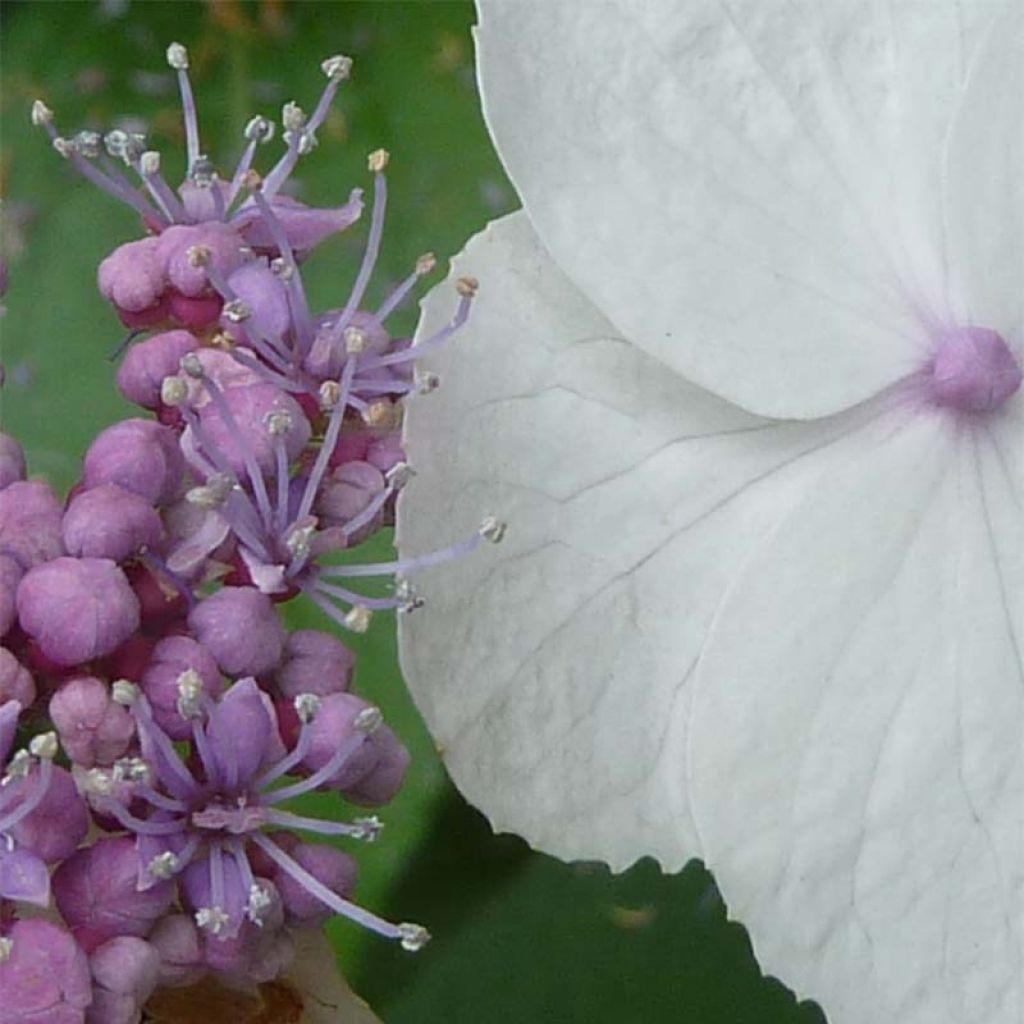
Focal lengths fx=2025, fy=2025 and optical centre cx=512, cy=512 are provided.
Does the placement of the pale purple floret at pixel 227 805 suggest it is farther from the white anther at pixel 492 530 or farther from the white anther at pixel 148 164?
the white anther at pixel 148 164

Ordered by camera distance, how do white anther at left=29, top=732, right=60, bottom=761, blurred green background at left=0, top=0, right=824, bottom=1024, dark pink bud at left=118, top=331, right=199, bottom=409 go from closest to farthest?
1. white anther at left=29, top=732, right=60, bottom=761
2. dark pink bud at left=118, top=331, right=199, bottom=409
3. blurred green background at left=0, top=0, right=824, bottom=1024

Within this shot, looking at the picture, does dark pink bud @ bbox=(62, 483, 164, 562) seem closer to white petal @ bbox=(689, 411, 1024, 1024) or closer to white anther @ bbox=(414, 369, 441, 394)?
white anther @ bbox=(414, 369, 441, 394)

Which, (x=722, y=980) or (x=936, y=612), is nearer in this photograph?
(x=936, y=612)

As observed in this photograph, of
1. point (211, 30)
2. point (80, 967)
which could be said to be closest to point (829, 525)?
point (80, 967)

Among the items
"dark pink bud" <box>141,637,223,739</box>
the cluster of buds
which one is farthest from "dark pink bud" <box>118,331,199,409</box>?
"dark pink bud" <box>141,637,223,739</box>

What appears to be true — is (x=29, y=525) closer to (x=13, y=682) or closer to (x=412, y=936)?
(x=13, y=682)

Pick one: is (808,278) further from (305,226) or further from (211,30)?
(211,30)

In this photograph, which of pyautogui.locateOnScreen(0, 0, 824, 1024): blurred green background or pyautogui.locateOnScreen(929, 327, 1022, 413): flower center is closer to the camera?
pyautogui.locateOnScreen(929, 327, 1022, 413): flower center
